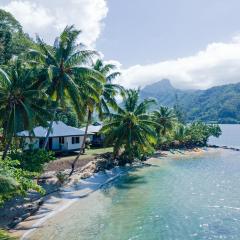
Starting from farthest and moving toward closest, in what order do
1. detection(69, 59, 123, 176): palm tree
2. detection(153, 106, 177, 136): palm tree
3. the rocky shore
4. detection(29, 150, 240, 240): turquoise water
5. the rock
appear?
detection(153, 106, 177, 136): palm tree → detection(69, 59, 123, 176): palm tree → the rock → the rocky shore → detection(29, 150, 240, 240): turquoise water

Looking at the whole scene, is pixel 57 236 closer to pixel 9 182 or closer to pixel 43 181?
pixel 9 182

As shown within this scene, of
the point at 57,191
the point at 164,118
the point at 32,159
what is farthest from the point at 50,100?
the point at 164,118

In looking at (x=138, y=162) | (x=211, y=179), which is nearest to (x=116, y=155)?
(x=138, y=162)

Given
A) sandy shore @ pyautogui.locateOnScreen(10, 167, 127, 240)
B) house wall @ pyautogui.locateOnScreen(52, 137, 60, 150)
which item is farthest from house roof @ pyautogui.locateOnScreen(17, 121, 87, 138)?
sandy shore @ pyautogui.locateOnScreen(10, 167, 127, 240)

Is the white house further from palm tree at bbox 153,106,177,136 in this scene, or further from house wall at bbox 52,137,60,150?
palm tree at bbox 153,106,177,136

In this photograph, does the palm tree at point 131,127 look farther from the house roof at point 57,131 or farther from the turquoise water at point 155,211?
the turquoise water at point 155,211

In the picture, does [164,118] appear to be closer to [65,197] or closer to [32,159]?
[65,197]

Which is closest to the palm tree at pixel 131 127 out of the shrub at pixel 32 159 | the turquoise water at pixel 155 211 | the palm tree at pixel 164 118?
the turquoise water at pixel 155 211
